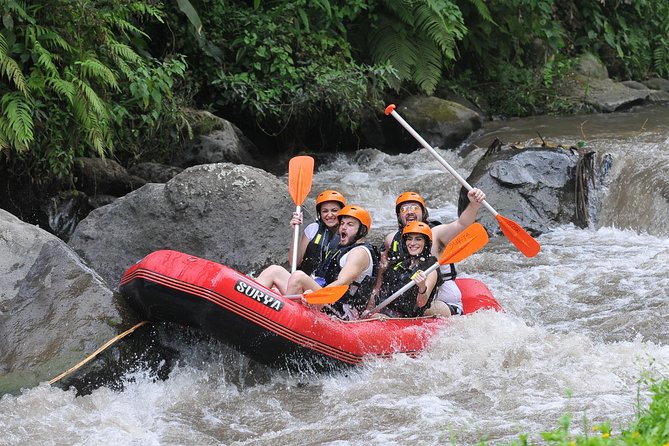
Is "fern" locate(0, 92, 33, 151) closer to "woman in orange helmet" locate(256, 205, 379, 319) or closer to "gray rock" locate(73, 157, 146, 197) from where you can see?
"gray rock" locate(73, 157, 146, 197)

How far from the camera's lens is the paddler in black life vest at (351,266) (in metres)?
5.76

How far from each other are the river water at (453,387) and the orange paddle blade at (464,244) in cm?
39

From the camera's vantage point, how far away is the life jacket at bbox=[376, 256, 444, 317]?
19.2 ft

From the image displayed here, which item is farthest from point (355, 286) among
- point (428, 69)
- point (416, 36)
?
point (416, 36)

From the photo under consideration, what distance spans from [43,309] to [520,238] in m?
3.26

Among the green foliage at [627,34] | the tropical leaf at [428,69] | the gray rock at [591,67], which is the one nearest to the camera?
the tropical leaf at [428,69]

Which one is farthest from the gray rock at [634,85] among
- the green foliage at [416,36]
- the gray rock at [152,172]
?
the gray rock at [152,172]

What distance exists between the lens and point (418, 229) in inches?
228

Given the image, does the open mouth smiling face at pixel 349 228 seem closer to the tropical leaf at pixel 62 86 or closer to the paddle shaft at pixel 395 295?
the paddle shaft at pixel 395 295

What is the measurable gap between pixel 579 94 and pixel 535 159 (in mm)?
5145

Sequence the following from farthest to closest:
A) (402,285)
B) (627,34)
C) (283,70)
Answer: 1. (627,34)
2. (283,70)
3. (402,285)

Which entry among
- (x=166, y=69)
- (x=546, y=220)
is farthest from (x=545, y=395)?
(x=166, y=69)

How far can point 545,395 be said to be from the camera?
15.9 ft

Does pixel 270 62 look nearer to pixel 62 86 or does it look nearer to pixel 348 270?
pixel 62 86
